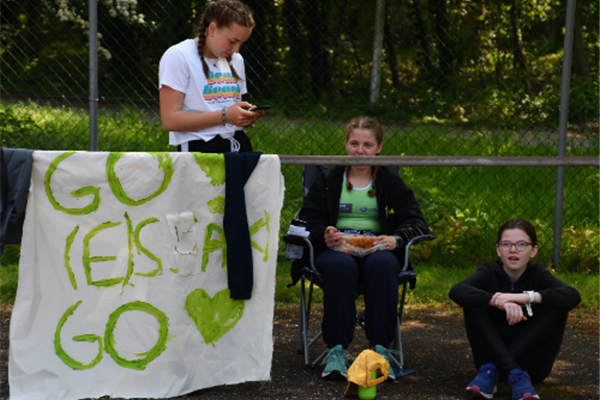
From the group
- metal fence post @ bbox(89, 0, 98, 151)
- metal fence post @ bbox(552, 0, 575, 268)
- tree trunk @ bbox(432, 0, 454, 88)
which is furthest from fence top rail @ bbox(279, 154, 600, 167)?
tree trunk @ bbox(432, 0, 454, 88)

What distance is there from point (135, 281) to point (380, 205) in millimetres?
1397

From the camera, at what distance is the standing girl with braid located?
3473 mm

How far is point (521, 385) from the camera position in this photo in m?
3.31

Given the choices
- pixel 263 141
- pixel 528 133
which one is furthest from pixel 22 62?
pixel 528 133

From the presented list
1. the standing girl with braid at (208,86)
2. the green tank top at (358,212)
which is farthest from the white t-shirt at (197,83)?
the green tank top at (358,212)

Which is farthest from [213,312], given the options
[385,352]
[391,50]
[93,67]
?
[391,50]

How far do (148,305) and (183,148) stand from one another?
32.5 inches

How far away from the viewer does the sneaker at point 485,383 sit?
3.35 meters

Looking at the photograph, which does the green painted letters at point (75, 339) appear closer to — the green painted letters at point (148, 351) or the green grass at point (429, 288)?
the green painted letters at point (148, 351)

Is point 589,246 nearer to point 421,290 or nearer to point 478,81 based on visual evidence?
point 421,290

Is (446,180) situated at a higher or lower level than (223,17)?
lower

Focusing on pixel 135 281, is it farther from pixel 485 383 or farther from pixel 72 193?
pixel 485 383

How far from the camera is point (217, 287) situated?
333 centimetres

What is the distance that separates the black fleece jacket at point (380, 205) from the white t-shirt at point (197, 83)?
0.61m
